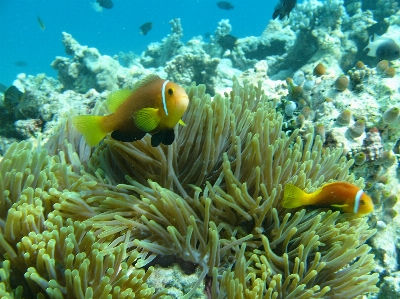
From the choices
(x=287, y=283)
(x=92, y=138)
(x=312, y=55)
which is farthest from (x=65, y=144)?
(x=312, y=55)

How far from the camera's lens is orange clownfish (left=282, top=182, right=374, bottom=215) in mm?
2156

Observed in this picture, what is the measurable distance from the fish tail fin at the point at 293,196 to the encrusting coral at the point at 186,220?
0.26 feet

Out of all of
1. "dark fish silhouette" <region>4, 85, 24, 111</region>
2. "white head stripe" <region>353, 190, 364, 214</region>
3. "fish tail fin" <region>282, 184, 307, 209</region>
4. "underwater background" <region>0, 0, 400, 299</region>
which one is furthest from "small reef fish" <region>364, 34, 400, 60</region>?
"dark fish silhouette" <region>4, 85, 24, 111</region>

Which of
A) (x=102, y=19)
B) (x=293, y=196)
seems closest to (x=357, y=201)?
(x=293, y=196)

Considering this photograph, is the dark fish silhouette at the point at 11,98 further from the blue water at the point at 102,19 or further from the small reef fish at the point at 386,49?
the blue water at the point at 102,19

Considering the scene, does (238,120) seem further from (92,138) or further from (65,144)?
(65,144)

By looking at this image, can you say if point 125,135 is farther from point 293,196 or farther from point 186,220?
point 293,196

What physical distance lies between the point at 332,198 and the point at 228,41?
10.2 metres

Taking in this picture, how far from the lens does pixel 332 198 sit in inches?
87.4

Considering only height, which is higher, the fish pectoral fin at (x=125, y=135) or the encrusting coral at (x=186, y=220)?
the fish pectoral fin at (x=125, y=135)

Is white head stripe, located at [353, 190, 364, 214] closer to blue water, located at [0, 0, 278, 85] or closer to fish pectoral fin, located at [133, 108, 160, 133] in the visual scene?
fish pectoral fin, located at [133, 108, 160, 133]

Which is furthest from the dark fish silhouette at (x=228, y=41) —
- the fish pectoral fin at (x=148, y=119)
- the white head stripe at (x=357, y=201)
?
the fish pectoral fin at (x=148, y=119)

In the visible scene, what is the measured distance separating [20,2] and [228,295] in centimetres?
10992

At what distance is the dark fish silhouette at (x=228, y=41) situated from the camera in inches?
448
